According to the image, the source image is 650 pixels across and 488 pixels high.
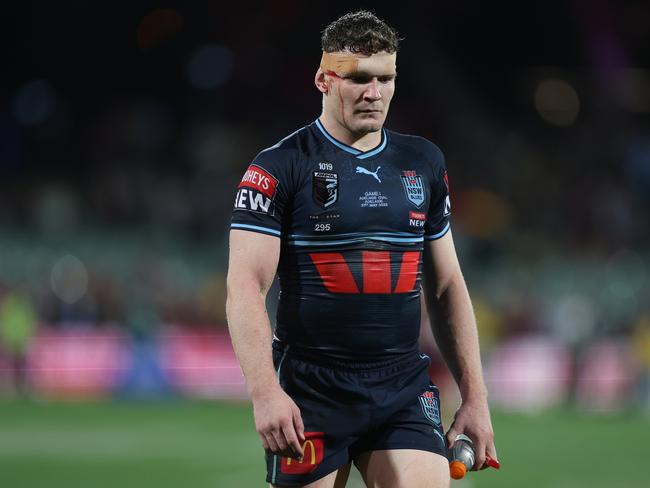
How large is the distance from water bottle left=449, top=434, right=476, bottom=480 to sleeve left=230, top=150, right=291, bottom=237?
3.30ft

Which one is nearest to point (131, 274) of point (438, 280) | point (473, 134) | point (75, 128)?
point (75, 128)

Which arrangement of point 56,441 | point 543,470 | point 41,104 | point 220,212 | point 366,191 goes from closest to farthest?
point 366,191, point 543,470, point 56,441, point 220,212, point 41,104

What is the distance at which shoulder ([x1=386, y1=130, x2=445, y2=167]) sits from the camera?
4.59 m

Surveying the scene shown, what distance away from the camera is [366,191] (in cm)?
438

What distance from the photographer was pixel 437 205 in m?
4.63

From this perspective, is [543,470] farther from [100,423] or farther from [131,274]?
[131,274]

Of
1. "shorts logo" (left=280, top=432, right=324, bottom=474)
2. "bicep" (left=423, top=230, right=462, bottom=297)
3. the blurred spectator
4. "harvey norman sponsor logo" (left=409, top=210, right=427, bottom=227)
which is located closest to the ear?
"harvey norman sponsor logo" (left=409, top=210, right=427, bottom=227)

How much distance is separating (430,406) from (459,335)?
11.8 inches

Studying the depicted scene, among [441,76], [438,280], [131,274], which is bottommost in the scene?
→ [131,274]

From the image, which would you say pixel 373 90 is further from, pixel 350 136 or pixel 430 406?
pixel 430 406

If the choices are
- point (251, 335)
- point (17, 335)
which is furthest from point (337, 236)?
point (17, 335)

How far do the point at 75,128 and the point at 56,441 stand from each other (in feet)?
35.3

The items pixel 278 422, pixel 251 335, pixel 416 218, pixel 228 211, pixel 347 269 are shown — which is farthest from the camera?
pixel 228 211

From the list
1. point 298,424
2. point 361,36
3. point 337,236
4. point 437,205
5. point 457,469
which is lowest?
point 457,469
